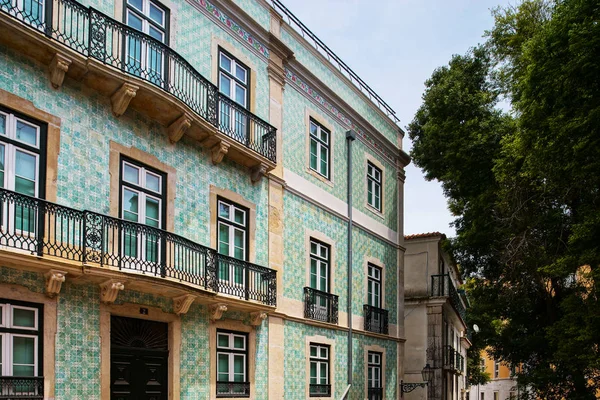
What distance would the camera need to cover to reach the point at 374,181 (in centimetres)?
1955

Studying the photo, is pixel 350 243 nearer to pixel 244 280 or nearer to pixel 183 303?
pixel 244 280

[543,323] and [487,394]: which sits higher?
[543,323]

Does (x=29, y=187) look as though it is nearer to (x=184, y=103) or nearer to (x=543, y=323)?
(x=184, y=103)

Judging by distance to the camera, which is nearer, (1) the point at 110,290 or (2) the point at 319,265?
(1) the point at 110,290

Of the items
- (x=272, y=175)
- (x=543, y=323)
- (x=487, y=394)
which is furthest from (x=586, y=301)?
(x=487, y=394)

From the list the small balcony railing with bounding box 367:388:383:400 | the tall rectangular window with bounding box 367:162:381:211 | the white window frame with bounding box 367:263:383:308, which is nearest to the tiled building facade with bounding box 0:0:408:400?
the small balcony railing with bounding box 367:388:383:400

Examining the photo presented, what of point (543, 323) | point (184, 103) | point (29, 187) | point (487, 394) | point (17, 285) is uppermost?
point (184, 103)

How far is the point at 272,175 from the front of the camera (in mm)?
13938

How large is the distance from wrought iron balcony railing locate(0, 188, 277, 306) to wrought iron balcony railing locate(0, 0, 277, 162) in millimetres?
2268

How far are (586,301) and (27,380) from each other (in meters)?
13.1

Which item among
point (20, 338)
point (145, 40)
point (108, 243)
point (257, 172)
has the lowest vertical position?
point (20, 338)

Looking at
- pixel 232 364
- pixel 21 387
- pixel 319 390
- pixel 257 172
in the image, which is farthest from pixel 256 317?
pixel 21 387

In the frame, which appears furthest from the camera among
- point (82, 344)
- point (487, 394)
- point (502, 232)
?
point (487, 394)

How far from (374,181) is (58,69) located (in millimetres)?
11948
